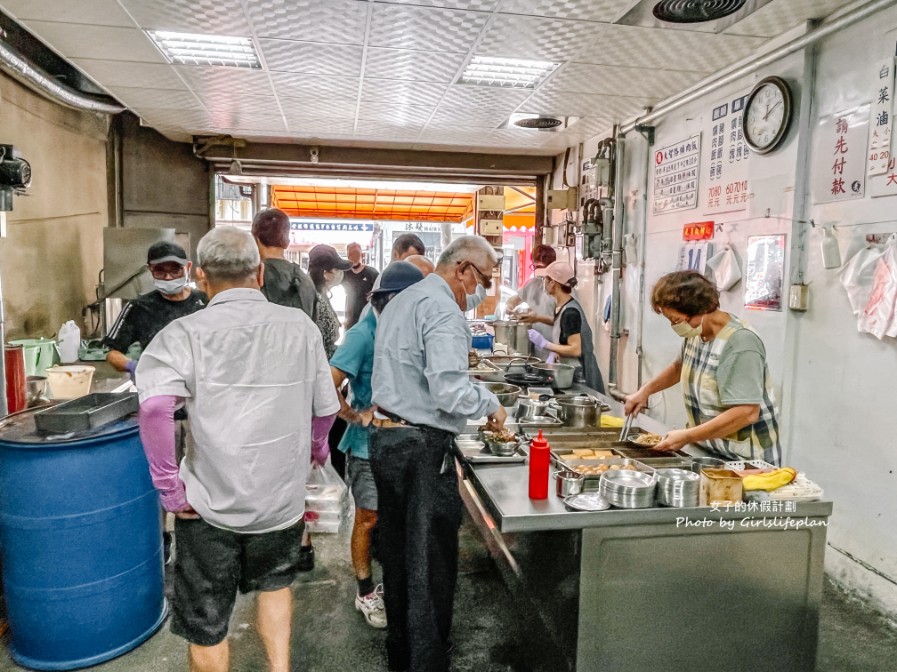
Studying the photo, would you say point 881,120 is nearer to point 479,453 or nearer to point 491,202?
point 479,453

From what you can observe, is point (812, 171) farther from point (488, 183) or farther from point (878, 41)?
point (488, 183)

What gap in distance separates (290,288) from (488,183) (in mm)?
4385

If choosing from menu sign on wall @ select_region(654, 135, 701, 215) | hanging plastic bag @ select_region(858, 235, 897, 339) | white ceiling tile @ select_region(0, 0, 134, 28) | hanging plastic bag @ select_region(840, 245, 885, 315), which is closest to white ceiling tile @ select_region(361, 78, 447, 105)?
white ceiling tile @ select_region(0, 0, 134, 28)

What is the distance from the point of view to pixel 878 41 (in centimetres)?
285

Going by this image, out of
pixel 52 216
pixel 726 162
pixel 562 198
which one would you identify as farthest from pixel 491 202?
pixel 52 216

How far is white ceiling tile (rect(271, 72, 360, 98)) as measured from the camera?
4205 mm

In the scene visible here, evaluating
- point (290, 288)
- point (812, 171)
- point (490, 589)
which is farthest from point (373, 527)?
point (812, 171)

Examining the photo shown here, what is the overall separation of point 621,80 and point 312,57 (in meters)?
2.15

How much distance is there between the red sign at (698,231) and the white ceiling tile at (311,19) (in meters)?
2.63

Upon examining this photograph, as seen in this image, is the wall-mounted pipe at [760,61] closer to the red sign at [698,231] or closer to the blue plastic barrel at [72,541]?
the red sign at [698,231]

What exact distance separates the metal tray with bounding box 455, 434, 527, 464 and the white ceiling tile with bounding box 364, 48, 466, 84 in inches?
99.6

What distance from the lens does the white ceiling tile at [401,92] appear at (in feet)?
14.2

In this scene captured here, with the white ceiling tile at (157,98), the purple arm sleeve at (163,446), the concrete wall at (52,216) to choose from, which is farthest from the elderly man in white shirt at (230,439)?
the white ceiling tile at (157,98)

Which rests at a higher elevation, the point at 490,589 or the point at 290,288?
the point at 290,288
